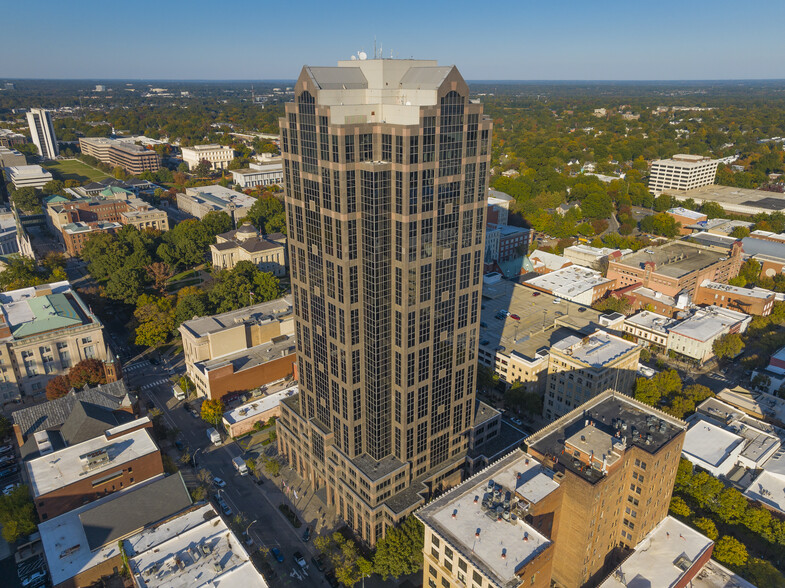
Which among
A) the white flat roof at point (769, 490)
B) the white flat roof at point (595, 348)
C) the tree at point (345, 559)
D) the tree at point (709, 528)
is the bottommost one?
the tree at point (345, 559)

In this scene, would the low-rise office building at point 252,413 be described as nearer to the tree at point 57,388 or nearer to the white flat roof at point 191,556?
the white flat roof at point 191,556

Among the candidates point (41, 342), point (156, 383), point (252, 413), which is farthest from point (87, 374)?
point (252, 413)

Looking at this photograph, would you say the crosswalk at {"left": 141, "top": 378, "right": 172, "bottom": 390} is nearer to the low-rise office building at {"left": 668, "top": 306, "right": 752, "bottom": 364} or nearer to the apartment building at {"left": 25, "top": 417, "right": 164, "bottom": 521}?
the apartment building at {"left": 25, "top": 417, "right": 164, "bottom": 521}

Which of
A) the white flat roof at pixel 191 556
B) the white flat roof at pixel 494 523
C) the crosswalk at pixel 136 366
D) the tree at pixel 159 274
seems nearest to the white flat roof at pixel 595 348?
the white flat roof at pixel 494 523

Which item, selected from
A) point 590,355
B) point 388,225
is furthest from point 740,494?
point 388,225

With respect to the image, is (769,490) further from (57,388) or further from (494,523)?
(57,388)

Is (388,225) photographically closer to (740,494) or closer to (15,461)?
(740,494)
